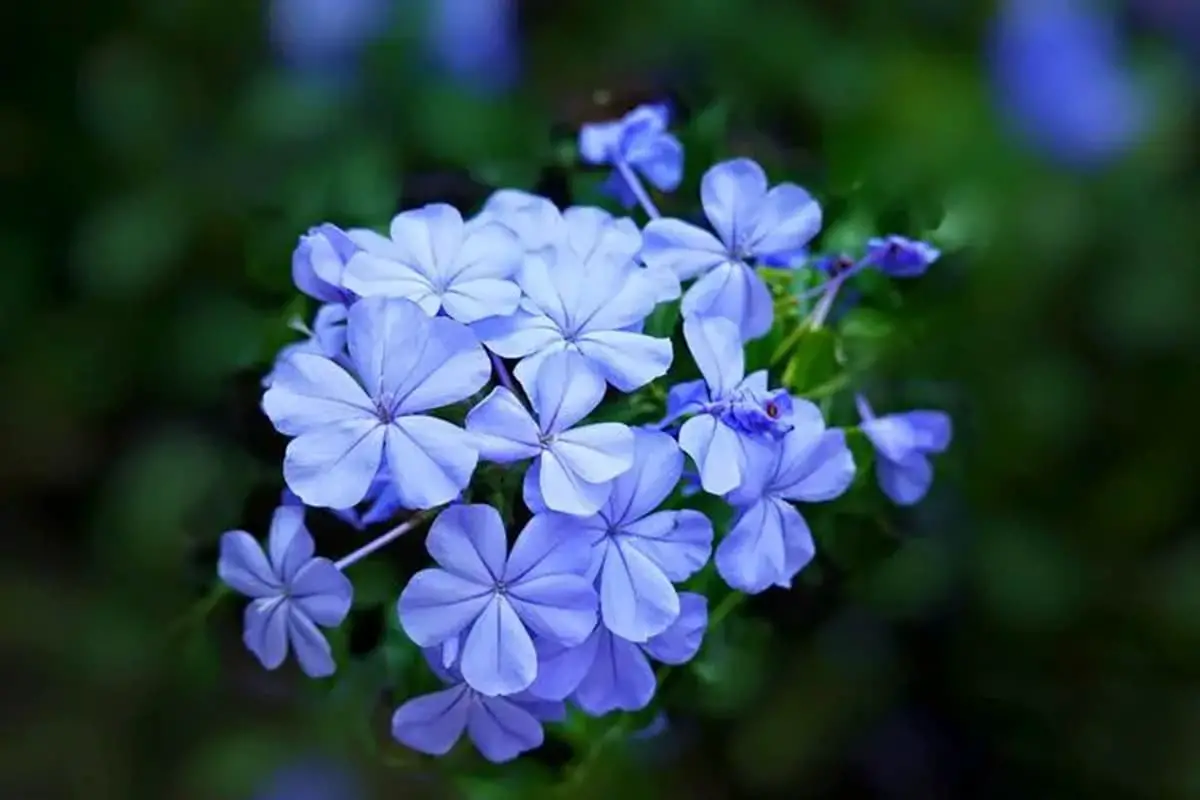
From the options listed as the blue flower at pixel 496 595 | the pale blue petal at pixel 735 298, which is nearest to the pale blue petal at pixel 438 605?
the blue flower at pixel 496 595

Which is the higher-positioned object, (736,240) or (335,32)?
(736,240)

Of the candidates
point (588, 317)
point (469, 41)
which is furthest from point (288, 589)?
point (469, 41)

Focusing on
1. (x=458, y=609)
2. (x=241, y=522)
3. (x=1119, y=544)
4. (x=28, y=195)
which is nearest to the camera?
(x=458, y=609)

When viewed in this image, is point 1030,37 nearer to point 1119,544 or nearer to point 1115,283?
point 1115,283

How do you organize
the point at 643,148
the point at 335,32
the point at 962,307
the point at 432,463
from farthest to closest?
1. the point at 335,32
2. the point at 962,307
3. the point at 643,148
4. the point at 432,463

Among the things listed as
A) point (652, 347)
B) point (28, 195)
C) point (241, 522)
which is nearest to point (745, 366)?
point (652, 347)

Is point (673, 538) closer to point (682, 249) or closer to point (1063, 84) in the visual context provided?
point (682, 249)

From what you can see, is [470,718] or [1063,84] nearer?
[470,718]

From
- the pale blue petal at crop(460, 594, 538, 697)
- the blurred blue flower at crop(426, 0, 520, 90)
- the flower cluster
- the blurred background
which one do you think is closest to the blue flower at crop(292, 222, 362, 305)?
the flower cluster

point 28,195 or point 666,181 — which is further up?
point 666,181
